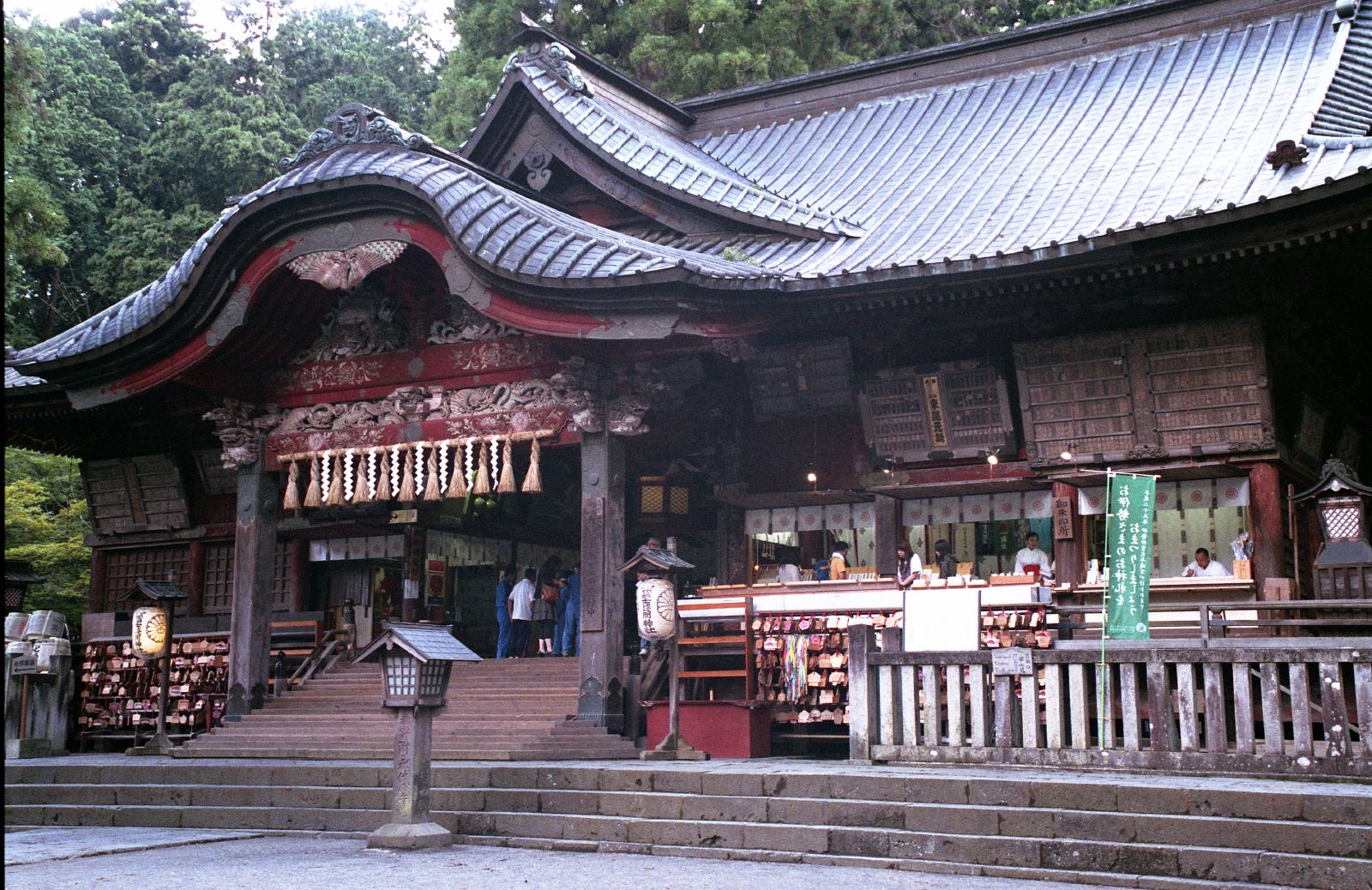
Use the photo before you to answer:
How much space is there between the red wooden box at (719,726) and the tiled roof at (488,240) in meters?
4.12

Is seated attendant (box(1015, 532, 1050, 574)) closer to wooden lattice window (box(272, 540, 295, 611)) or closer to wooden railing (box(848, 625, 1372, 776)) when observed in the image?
wooden railing (box(848, 625, 1372, 776))

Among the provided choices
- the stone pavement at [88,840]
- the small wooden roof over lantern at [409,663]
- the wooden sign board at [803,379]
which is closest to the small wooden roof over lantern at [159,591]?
the stone pavement at [88,840]

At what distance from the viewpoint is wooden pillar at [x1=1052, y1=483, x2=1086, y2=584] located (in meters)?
13.9

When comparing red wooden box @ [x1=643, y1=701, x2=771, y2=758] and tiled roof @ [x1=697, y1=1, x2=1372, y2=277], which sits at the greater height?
tiled roof @ [x1=697, y1=1, x2=1372, y2=277]

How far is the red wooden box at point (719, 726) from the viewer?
495 inches

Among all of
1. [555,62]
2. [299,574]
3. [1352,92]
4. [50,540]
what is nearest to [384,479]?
[299,574]

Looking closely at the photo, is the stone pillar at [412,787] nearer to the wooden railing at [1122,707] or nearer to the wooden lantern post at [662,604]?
the wooden lantern post at [662,604]

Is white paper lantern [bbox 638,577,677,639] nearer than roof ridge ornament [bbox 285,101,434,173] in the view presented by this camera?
Yes

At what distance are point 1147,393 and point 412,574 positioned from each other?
412 inches

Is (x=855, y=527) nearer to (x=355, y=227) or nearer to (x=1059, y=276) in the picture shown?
(x=1059, y=276)

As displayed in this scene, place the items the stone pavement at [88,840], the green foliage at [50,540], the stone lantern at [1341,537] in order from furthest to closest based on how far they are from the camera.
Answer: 1. the green foliage at [50,540]
2. the stone lantern at [1341,537]
3. the stone pavement at [88,840]

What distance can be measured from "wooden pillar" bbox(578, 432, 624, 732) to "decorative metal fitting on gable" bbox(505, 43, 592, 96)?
6290 millimetres

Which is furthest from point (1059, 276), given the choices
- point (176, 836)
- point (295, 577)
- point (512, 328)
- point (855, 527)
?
point (295, 577)

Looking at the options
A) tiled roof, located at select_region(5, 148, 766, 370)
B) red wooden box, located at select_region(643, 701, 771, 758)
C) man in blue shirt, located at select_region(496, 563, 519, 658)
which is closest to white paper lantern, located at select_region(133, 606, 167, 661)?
tiled roof, located at select_region(5, 148, 766, 370)
